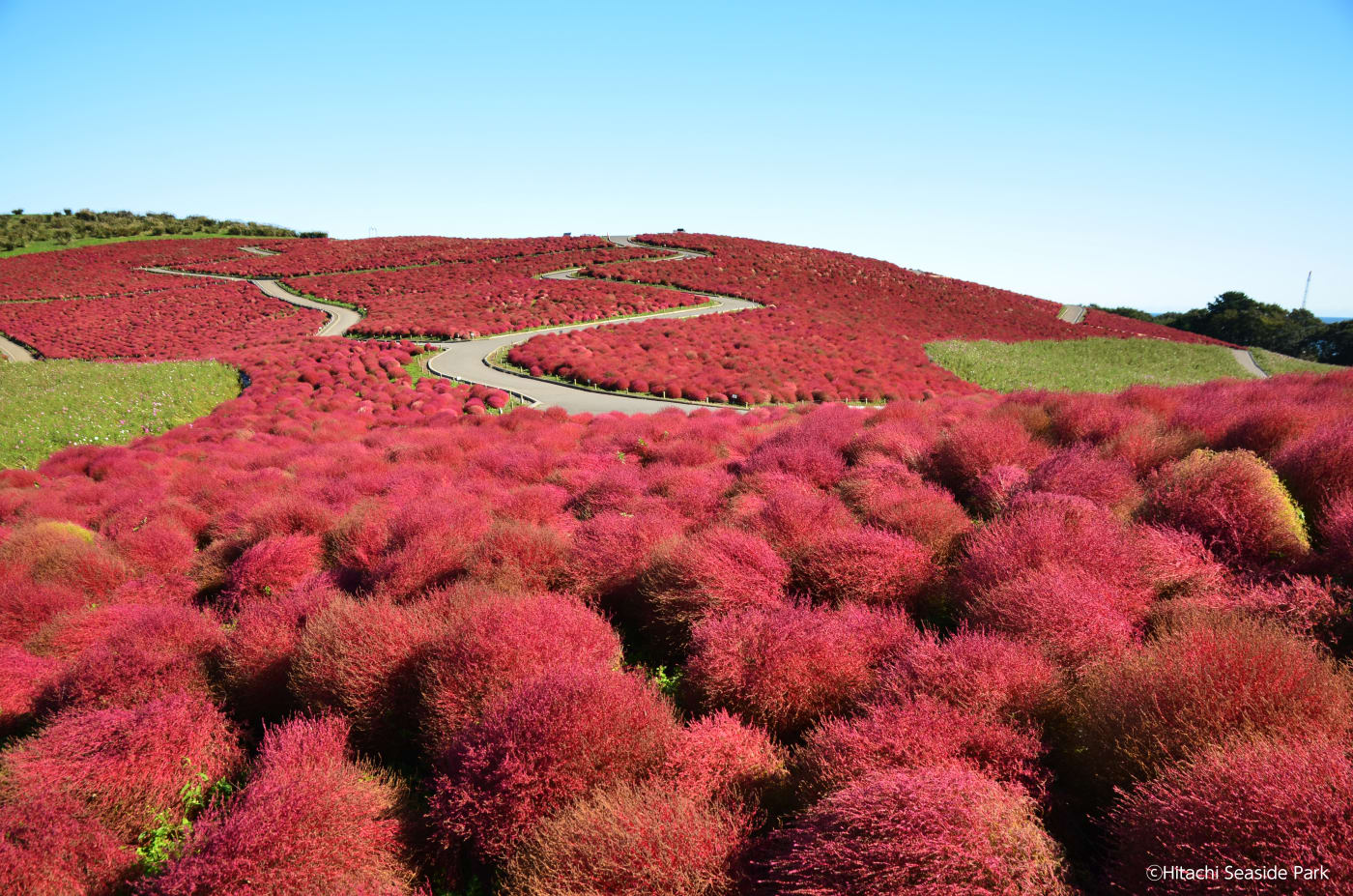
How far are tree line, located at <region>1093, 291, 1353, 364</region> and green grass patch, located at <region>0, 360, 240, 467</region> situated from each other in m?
74.9

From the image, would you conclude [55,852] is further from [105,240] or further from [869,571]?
[105,240]

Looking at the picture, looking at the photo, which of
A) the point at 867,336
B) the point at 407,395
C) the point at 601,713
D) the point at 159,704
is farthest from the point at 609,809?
the point at 867,336

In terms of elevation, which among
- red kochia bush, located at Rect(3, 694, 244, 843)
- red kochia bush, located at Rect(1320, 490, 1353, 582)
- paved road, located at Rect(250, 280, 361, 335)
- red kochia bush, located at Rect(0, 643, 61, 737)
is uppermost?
paved road, located at Rect(250, 280, 361, 335)

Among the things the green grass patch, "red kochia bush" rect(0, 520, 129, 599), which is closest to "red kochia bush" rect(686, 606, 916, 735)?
"red kochia bush" rect(0, 520, 129, 599)

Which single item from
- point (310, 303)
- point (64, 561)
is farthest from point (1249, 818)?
point (310, 303)

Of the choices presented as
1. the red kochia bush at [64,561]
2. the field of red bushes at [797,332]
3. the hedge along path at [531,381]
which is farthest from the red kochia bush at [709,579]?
the field of red bushes at [797,332]

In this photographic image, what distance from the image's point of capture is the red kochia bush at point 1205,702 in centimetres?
314

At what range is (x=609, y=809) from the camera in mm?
3570

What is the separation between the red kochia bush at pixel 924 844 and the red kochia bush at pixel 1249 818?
41cm

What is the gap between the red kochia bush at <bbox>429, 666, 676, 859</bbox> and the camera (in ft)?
12.9

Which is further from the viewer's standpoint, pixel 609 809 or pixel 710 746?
pixel 710 746

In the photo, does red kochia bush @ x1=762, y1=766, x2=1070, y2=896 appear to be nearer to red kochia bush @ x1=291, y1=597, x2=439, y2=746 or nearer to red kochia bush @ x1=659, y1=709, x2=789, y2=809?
red kochia bush @ x1=659, y1=709, x2=789, y2=809

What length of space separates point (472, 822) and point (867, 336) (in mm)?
40643

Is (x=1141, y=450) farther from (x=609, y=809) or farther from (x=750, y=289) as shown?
(x=750, y=289)
